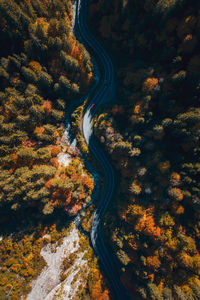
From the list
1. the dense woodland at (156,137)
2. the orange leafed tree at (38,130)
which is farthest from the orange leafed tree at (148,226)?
the orange leafed tree at (38,130)

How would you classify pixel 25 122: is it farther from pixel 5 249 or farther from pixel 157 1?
pixel 157 1

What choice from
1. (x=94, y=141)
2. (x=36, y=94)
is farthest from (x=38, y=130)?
(x=94, y=141)

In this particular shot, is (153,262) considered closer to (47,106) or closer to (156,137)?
(156,137)

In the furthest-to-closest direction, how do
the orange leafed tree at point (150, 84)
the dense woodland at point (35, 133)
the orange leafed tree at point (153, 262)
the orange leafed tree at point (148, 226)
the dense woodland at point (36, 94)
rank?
the orange leafed tree at point (148, 226) < the orange leafed tree at point (153, 262) < the orange leafed tree at point (150, 84) < the dense woodland at point (35, 133) < the dense woodland at point (36, 94)

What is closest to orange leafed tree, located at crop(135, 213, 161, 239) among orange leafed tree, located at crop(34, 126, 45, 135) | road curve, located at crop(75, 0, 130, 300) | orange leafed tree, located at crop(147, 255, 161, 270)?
orange leafed tree, located at crop(147, 255, 161, 270)

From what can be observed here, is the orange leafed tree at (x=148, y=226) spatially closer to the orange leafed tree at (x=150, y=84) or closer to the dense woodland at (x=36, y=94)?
the dense woodland at (x=36, y=94)

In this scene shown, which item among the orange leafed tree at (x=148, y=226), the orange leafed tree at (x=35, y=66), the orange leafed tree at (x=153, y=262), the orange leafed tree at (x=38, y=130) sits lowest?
the orange leafed tree at (x=153, y=262)
